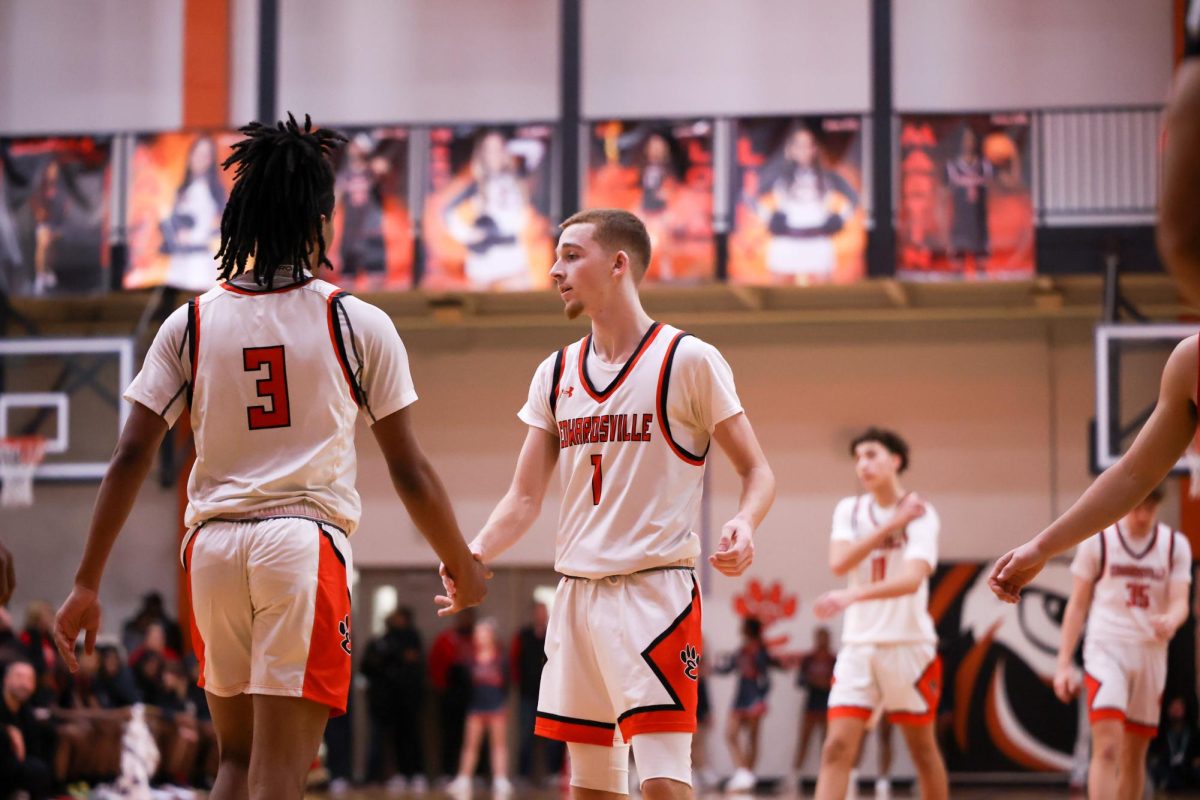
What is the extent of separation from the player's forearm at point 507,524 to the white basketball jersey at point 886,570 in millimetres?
3036

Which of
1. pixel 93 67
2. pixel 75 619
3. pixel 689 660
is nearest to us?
pixel 75 619

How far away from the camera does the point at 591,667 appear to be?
15.1ft

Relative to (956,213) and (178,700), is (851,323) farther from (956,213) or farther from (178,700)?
(178,700)

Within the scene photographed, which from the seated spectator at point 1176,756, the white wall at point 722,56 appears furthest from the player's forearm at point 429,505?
the white wall at point 722,56

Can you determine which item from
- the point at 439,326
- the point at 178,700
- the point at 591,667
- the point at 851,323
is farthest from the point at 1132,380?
the point at 591,667

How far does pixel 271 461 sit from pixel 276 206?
712 mm

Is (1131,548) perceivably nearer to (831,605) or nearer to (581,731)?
(831,605)

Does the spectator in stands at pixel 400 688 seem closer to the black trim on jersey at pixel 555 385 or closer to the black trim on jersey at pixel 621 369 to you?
the black trim on jersey at pixel 555 385

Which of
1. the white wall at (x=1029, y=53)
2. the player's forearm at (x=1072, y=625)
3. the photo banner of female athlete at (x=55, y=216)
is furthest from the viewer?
the white wall at (x=1029, y=53)

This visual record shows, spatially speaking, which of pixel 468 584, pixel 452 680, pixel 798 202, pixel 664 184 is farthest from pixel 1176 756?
pixel 468 584

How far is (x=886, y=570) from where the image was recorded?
25.9 feet

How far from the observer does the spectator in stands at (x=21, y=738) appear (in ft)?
33.9

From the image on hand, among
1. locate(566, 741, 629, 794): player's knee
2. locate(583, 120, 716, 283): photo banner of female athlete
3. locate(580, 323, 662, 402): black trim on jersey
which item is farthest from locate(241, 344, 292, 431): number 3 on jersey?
locate(583, 120, 716, 283): photo banner of female athlete

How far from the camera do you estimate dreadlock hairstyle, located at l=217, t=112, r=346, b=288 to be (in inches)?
165
